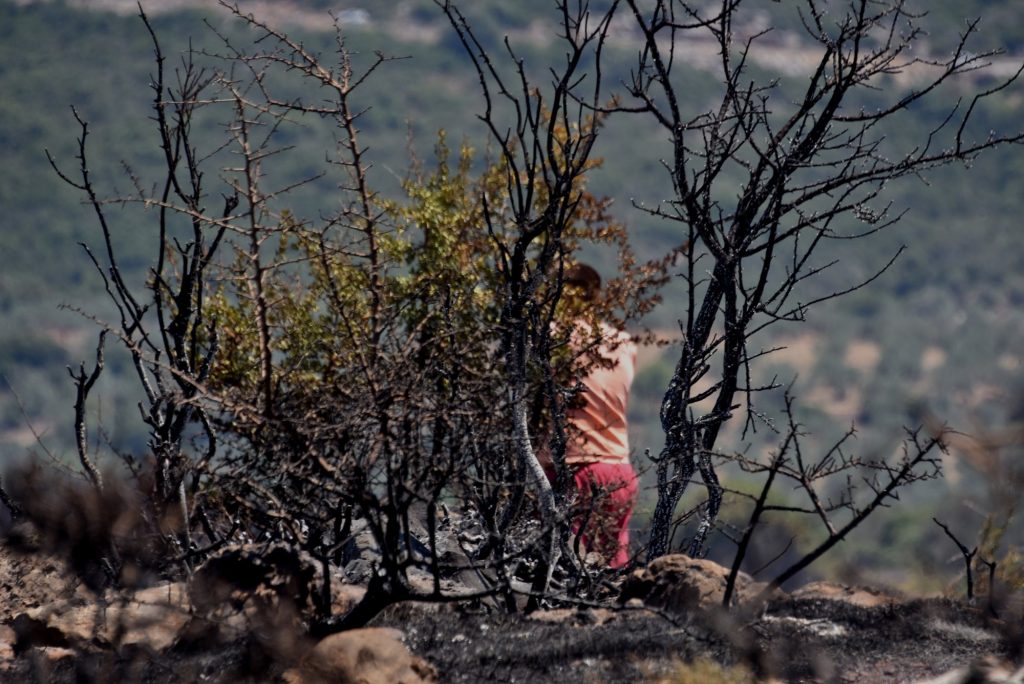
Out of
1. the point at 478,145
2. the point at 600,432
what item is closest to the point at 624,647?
the point at 600,432

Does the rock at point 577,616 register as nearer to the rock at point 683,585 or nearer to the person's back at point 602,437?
the rock at point 683,585

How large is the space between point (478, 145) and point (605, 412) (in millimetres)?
72196

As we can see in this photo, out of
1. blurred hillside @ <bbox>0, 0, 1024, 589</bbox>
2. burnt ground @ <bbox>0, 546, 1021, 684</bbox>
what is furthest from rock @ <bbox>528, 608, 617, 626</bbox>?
blurred hillside @ <bbox>0, 0, 1024, 589</bbox>

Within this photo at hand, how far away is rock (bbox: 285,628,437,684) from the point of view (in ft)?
13.8

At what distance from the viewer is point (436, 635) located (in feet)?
16.0

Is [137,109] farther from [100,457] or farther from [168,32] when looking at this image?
[100,457]

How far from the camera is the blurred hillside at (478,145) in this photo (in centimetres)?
8606

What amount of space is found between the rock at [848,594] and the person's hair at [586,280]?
179 cm

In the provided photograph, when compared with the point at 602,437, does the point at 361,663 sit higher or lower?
lower

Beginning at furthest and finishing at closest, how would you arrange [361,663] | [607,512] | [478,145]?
[478,145] → [607,512] → [361,663]

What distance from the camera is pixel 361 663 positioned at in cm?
423

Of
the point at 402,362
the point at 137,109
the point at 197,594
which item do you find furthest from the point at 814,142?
the point at 137,109

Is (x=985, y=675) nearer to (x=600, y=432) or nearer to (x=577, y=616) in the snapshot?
(x=577, y=616)

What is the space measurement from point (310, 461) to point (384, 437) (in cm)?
34
